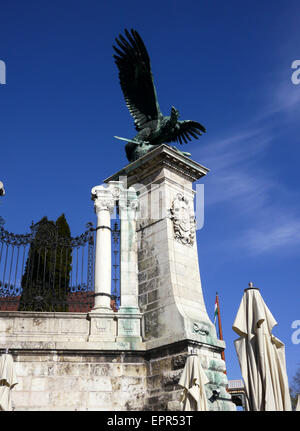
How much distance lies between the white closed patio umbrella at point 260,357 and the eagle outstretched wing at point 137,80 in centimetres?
728

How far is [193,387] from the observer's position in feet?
24.8

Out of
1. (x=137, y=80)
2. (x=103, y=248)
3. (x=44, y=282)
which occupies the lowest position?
(x=44, y=282)

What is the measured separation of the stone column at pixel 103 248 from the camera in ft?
33.1

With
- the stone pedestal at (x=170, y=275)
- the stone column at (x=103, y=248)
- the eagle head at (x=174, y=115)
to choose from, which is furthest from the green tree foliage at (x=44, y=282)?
the eagle head at (x=174, y=115)

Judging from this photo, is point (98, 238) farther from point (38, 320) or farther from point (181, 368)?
point (181, 368)

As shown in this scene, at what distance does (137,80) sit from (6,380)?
341 inches

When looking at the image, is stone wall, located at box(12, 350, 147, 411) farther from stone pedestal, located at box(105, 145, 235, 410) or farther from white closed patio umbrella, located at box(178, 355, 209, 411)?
white closed patio umbrella, located at box(178, 355, 209, 411)

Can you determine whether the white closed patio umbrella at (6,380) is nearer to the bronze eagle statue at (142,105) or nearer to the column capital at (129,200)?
the column capital at (129,200)

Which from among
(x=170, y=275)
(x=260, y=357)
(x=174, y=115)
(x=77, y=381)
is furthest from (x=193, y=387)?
(x=174, y=115)

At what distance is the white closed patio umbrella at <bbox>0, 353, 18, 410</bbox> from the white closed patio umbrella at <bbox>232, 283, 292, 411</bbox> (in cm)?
384

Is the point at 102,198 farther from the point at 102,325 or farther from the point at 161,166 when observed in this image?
the point at 102,325

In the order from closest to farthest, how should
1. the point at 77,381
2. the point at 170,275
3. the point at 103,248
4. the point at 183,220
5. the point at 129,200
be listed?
the point at 77,381 < the point at 170,275 < the point at 103,248 < the point at 183,220 < the point at 129,200

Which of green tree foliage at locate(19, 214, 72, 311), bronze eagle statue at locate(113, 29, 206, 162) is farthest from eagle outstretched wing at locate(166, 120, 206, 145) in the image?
green tree foliage at locate(19, 214, 72, 311)
